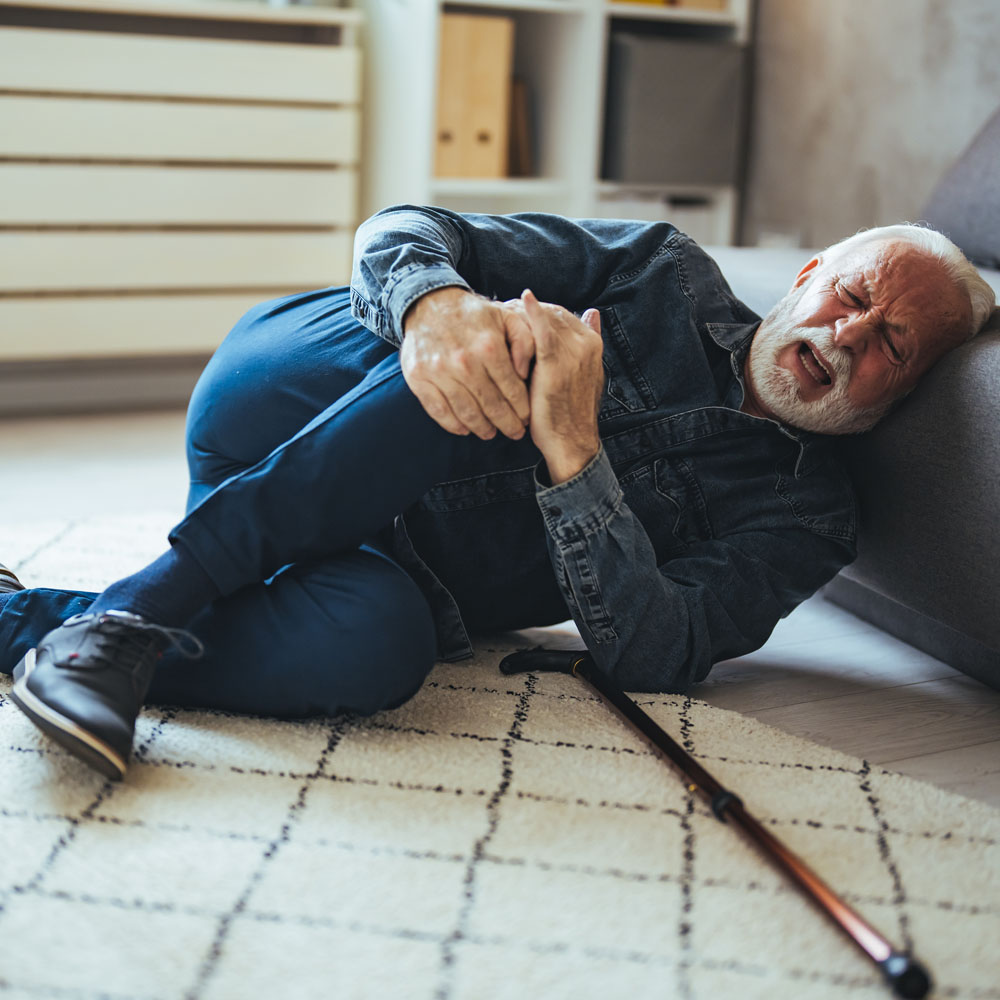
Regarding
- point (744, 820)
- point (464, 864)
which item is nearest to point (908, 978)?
point (744, 820)

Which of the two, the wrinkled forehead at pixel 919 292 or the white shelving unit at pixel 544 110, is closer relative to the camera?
the wrinkled forehead at pixel 919 292

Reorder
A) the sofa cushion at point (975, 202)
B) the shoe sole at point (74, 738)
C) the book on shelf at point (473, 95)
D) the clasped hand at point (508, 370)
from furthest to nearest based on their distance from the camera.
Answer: the book on shelf at point (473, 95) < the sofa cushion at point (975, 202) < the clasped hand at point (508, 370) < the shoe sole at point (74, 738)

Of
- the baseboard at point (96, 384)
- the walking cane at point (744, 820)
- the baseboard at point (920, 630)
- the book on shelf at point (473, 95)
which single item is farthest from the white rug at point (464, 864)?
the book on shelf at point (473, 95)

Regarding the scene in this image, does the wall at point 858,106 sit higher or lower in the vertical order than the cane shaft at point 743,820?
higher

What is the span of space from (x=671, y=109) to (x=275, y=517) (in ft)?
6.86

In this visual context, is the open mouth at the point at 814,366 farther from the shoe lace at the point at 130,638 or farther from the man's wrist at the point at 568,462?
the shoe lace at the point at 130,638

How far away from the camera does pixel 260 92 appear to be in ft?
8.74

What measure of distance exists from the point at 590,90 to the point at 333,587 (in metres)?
A: 2.02

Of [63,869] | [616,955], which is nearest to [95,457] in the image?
[63,869]

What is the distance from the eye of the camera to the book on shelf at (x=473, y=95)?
267 centimetres

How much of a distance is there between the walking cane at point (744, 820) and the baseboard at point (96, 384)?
181cm

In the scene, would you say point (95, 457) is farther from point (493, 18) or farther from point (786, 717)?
point (786, 717)

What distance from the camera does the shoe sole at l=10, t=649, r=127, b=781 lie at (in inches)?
38.0

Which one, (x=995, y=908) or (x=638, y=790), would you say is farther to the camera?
(x=638, y=790)
